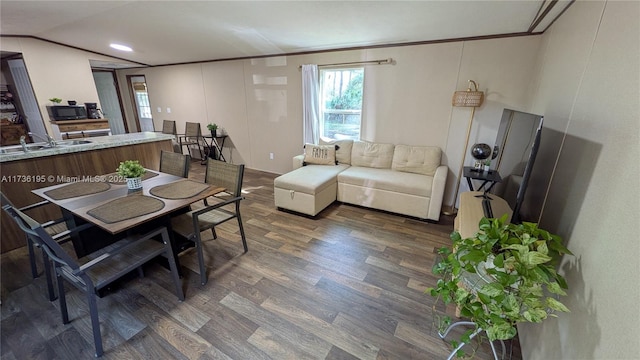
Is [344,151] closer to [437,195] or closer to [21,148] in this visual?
[437,195]

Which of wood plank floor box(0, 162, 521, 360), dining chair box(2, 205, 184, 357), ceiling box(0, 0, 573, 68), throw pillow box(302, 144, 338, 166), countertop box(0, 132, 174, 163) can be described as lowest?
wood plank floor box(0, 162, 521, 360)

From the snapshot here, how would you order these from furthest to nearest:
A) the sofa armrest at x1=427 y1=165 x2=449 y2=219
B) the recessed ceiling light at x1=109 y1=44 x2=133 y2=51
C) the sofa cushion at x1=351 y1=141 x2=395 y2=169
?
1. the recessed ceiling light at x1=109 y1=44 x2=133 y2=51
2. the sofa cushion at x1=351 y1=141 x2=395 y2=169
3. the sofa armrest at x1=427 y1=165 x2=449 y2=219

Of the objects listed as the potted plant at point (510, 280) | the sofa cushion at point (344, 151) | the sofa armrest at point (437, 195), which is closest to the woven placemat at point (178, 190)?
the potted plant at point (510, 280)

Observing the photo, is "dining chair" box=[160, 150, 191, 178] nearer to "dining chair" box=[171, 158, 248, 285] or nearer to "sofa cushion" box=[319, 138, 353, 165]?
"dining chair" box=[171, 158, 248, 285]

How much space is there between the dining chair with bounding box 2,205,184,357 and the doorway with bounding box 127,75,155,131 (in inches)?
236

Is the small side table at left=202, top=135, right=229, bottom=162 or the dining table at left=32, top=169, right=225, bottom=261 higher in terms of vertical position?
the dining table at left=32, top=169, right=225, bottom=261

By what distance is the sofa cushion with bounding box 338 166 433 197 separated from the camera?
2883 millimetres

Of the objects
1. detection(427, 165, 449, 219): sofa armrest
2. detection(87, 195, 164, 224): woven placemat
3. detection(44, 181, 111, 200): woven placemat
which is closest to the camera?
detection(87, 195, 164, 224): woven placemat

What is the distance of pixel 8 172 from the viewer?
7.47 ft

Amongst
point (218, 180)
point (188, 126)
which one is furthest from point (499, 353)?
point (188, 126)

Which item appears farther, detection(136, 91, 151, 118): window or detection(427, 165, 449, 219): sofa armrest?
detection(136, 91, 151, 118): window

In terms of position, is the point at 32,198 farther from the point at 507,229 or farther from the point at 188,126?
the point at 507,229

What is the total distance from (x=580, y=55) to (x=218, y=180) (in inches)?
108

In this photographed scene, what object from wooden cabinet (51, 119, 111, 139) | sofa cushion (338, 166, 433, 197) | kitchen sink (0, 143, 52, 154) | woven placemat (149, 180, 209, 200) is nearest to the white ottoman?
sofa cushion (338, 166, 433, 197)
